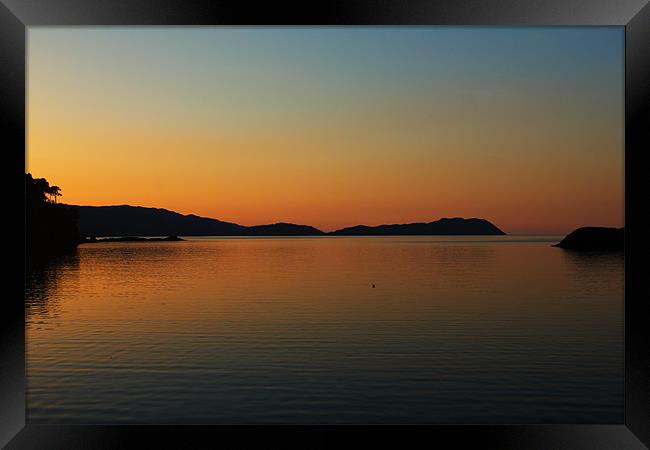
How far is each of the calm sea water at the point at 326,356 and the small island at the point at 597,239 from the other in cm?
3284

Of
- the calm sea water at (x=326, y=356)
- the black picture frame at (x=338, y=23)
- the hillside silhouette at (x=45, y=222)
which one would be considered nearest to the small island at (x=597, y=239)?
the calm sea water at (x=326, y=356)

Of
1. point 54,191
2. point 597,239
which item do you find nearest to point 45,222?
point 54,191

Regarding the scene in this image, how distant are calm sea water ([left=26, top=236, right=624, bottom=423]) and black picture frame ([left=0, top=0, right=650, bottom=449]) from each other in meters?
3.51

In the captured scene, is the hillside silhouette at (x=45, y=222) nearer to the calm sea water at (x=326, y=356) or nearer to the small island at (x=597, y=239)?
the calm sea water at (x=326, y=356)

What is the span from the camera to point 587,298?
19.5 meters

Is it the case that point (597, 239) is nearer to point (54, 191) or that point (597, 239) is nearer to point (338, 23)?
point (54, 191)

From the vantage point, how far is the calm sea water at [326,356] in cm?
693

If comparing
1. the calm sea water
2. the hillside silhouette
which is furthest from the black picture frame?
the hillside silhouette

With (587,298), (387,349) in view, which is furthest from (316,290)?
(387,349)

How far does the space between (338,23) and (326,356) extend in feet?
23.7

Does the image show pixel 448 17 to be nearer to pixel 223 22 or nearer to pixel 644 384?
pixel 223 22

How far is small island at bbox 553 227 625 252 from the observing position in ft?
165

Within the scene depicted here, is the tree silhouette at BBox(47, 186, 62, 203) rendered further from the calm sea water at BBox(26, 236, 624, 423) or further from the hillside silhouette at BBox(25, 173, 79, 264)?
the calm sea water at BBox(26, 236, 624, 423)

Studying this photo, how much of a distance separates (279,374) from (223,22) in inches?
233
